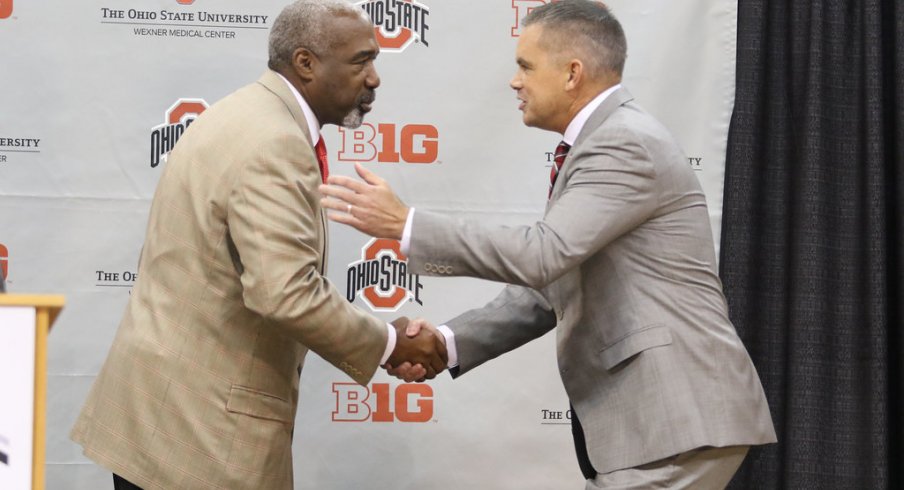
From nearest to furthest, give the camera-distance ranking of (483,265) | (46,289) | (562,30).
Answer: (483,265) → (562,30) → (46,289)

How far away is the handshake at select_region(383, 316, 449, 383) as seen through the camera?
10.2ft

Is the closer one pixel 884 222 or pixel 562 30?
pixel 562 30

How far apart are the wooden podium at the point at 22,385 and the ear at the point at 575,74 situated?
1405 millimetres

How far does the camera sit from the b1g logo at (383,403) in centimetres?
396

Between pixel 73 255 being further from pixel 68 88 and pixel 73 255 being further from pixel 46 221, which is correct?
pixel 68 88

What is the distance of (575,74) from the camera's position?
107 inches

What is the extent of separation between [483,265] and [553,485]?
1.75m

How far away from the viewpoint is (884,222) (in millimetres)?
3943

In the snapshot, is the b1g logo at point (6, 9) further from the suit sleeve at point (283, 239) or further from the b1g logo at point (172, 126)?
the suit sleeve at point (283, 239)

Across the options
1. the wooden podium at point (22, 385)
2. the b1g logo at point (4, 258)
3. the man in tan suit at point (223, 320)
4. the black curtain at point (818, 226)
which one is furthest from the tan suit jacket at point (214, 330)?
the black curtain at point (818, 226)

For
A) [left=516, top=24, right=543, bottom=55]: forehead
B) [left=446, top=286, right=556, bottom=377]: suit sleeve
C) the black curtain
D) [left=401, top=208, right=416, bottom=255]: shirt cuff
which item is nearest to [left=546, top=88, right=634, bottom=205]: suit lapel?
[left=516, top=24, right=543, bottom=55]: forehead

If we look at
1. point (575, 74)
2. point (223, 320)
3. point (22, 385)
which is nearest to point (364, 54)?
point (575, 74)

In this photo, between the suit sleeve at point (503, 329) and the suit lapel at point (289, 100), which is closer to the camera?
the suit lapel at point (289, 100)

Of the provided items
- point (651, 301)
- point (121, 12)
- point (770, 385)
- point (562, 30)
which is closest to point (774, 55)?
point (770, 385)
